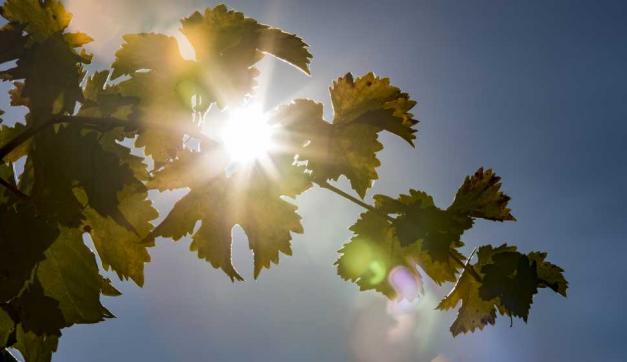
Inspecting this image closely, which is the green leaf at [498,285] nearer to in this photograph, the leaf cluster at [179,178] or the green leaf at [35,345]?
the leaf cluster at [179,178]

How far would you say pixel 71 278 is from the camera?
257 centimetres

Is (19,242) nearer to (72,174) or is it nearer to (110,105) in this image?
(72,174)

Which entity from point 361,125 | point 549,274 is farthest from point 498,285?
point 361,125

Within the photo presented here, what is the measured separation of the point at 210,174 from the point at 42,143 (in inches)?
27.1

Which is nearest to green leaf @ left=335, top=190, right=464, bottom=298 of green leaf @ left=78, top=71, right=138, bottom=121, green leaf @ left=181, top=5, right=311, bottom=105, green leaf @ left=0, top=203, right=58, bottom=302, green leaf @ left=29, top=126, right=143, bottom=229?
green leaf @ left=181, top=5, right=311, bottom=105

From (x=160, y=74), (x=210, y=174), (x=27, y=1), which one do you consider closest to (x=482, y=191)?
(x=210, y=174)

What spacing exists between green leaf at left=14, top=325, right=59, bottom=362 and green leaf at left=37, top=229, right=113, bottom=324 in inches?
5.1

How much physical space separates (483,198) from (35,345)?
2.17m

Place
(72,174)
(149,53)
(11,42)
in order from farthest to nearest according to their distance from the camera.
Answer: (149,53), (11,42), (72,174)

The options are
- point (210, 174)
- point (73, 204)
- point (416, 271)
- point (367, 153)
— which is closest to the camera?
point (73, 204)

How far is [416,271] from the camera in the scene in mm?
2902

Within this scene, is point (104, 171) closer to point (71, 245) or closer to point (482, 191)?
point (71, 245)

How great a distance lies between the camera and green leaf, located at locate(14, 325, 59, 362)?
2.56 metres

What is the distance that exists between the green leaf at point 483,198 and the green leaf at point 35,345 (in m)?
1.92
